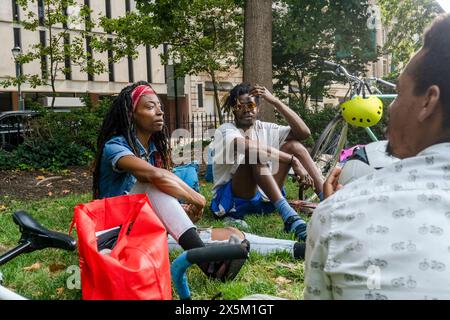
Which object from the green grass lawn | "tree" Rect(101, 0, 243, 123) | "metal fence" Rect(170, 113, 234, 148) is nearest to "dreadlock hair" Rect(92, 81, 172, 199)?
the green grass lawn

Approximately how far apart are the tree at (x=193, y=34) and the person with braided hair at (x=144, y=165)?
10.0 metres

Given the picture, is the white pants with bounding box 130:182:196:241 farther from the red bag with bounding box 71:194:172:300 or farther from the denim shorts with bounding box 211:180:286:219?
the denim shorts with bounding box 211:180:286:219

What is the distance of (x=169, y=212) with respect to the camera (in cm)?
295

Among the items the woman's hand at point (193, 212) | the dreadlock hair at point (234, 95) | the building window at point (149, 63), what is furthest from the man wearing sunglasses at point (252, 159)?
the building window at point (149, 63)

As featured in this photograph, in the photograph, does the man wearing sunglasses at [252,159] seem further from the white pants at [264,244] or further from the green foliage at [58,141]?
the green foliage at [58,141]

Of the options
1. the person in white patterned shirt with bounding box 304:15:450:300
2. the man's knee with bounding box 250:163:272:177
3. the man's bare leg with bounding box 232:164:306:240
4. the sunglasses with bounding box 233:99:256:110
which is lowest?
the man's bare leg with bounding box 232:164:306:240

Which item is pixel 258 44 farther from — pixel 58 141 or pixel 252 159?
pixel 58 141

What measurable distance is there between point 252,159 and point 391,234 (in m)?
3.27

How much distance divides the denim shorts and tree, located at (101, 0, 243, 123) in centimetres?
891

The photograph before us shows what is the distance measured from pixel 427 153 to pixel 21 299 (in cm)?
115

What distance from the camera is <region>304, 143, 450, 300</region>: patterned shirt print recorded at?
94 cm

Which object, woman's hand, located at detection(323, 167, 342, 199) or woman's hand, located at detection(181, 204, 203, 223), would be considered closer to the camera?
woman's hand, located at detection(323, 167, 342, 199)
